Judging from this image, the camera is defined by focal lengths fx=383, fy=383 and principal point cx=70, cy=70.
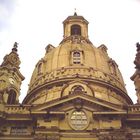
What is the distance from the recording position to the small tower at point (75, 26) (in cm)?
5419

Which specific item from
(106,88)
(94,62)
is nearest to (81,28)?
(94,62)

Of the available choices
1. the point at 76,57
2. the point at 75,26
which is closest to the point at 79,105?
the point at 76,57

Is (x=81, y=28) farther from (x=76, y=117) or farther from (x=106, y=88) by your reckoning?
(x=76, y=117)

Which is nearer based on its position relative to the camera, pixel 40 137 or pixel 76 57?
pixel 40 137

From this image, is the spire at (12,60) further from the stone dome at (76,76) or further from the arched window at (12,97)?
the stone dome at (76,76)

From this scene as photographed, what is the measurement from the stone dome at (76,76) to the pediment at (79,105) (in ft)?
16.6

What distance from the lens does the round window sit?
1174 inches

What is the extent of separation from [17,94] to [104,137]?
12.5 m

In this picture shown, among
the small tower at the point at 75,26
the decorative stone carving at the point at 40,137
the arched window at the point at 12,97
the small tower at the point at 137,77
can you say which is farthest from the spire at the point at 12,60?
the small tower at the point at 75,26

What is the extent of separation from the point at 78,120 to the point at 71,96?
7.50 ft

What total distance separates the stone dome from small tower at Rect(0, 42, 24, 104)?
2.65m

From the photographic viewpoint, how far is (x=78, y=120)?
1187 inches

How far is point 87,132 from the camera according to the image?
2941 centimetres

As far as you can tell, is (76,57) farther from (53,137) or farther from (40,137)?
(40,137)
